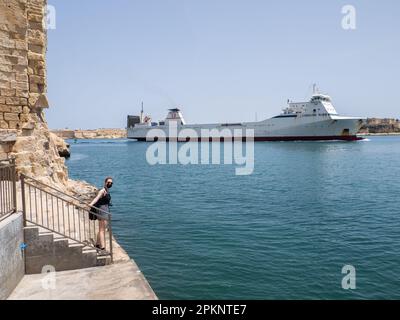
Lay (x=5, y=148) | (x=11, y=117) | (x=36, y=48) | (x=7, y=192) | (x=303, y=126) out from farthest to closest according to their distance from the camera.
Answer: (x=303, y=126) < (x=36, y=48) < (x=11, y=117) < (x=5, y=148) < (x=7, y=192)

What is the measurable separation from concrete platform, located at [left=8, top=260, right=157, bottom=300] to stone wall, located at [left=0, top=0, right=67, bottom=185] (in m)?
7.31

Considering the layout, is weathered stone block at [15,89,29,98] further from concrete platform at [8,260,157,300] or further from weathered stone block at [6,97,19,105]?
concrete platform at [8,260,157,300]

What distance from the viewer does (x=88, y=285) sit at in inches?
276

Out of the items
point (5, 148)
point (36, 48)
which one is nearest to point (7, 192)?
point (5, 148)

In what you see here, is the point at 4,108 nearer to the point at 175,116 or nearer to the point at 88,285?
the point at 88,285

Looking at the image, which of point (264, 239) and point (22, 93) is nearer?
point (264, 239)

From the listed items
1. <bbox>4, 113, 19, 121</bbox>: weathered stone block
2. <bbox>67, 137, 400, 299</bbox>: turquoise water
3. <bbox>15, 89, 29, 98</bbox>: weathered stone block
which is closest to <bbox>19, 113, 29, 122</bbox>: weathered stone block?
<bbox>4, 113, 19, 121</bbox>: weathered stone block

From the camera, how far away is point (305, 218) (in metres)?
16.5

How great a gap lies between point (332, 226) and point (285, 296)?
708cm

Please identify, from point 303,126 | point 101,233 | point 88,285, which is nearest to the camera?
point 88,285

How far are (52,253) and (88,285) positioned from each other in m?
1.33

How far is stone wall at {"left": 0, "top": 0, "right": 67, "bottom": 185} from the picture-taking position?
1315 cm

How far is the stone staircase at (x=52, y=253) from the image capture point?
7637mm

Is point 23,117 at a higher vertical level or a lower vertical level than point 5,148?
higher
